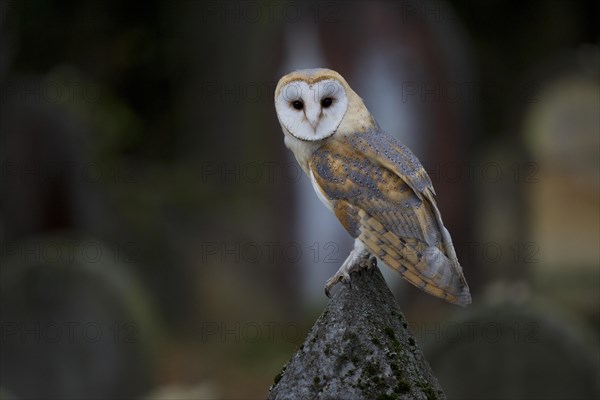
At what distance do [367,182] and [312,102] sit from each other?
1.32 feet

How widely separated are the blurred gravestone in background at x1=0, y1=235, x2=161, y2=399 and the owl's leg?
5.31 meters

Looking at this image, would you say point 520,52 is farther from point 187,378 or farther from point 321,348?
point 321,348

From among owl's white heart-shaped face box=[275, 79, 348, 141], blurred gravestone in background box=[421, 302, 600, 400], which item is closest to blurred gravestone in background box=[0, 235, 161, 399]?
blurred gravestone in background box=[421, 302, 600, 400]

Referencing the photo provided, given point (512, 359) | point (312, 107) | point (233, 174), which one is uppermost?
point (233, 174)

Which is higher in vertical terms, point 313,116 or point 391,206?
point 313,116

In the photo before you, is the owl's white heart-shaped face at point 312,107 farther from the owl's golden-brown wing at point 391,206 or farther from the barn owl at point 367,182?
the owl's golden-brown wing at point 391,206

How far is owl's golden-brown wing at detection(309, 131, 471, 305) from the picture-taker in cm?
453

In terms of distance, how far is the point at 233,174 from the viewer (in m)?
12.6

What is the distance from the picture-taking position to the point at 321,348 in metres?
3.87

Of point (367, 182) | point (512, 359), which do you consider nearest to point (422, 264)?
point (367, 182)

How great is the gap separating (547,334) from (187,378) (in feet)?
15.6

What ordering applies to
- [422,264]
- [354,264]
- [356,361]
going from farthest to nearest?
[422,264]
[354,264]
[356,361]

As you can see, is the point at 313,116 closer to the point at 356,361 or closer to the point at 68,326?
the point at 356,361

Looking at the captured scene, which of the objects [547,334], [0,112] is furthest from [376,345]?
[0,112]
